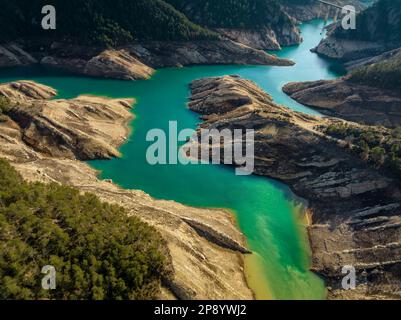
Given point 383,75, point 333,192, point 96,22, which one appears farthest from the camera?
point 96,22

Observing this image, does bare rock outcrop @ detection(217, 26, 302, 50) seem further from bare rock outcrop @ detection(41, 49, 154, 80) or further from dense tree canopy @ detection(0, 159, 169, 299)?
dense tree canopy @ detection(0, 159, 169, 299)

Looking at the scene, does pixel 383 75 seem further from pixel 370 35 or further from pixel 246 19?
pixel 246 19

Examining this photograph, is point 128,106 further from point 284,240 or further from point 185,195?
point 284,240

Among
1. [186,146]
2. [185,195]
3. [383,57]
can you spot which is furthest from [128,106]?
[383,57]

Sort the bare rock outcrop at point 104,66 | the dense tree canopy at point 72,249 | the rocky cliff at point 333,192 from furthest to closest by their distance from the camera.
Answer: the bare rock outcrop at point 104,66 → the rocky cliff at point 333,192 → the dense tree canopy at point 72,249

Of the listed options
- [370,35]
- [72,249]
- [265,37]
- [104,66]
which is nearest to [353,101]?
[370,35]

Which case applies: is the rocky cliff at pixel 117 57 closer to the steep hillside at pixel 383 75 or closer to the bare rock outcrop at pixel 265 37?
the bare rock outcrop at pixel 265 37

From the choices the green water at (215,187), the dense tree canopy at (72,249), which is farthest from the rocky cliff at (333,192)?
the dense tree canopy at (72,249)
